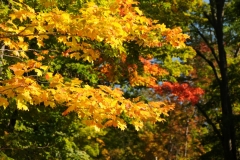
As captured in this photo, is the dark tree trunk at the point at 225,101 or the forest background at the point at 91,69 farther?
the dark tree trunk at the point at 225,101

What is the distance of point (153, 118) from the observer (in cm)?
325

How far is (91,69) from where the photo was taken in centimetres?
654

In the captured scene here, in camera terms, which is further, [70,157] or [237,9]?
[237,9]

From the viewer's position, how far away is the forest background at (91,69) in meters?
3.10

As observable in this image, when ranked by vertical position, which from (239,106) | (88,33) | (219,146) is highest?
(88,33)

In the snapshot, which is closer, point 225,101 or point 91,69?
point 91,69

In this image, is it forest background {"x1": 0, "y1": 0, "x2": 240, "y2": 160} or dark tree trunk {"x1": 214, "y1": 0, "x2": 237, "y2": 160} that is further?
dark tree trunk {"x1": 214, "y1": 0, "x2": 237, "y2": 160}

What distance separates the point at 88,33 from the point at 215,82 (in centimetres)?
1100

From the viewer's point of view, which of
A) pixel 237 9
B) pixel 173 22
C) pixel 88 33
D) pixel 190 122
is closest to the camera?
pixel 88 33

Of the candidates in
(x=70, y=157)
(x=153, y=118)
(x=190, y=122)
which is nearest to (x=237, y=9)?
(x=70, y=157)

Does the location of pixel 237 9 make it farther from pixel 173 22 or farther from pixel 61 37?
pixel 61 37

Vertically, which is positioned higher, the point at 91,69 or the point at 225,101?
the point at 91,69

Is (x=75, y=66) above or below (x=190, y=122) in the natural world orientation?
above

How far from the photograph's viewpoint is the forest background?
310cm
